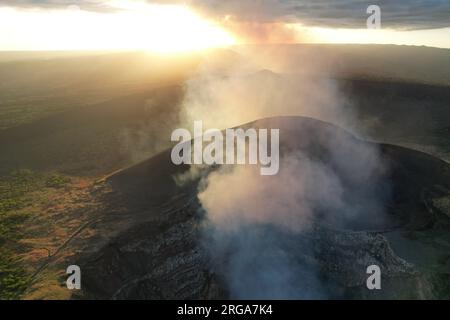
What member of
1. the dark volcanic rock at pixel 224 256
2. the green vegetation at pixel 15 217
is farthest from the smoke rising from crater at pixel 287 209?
the green vegetation at pixel 15 217

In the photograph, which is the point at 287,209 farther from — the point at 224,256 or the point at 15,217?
the point at 15,217

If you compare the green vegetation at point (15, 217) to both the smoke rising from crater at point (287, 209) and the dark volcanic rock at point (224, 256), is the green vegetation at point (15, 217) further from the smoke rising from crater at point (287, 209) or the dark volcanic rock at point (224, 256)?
the smoke rising from crater at point (287, 209)

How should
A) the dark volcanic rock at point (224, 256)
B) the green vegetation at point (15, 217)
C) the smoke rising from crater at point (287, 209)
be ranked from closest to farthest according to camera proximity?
the green vegetation at point (15, 217) → the dark volcanic rock at point (224, 256) → the smoke rising from crater at point (287, 209)

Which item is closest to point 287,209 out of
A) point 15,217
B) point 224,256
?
point 224,256

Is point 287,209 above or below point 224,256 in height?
above

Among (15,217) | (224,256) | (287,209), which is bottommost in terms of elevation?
(224,256)

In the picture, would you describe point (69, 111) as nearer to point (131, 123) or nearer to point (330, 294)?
point (131, 123)

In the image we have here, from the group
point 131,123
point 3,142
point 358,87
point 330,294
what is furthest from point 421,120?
point 3,142

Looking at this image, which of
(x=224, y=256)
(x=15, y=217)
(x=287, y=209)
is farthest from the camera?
(x=15, y=217)

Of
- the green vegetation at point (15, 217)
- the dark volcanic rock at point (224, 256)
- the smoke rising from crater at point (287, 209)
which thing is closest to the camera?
the green vegetation at point (15, 217)
